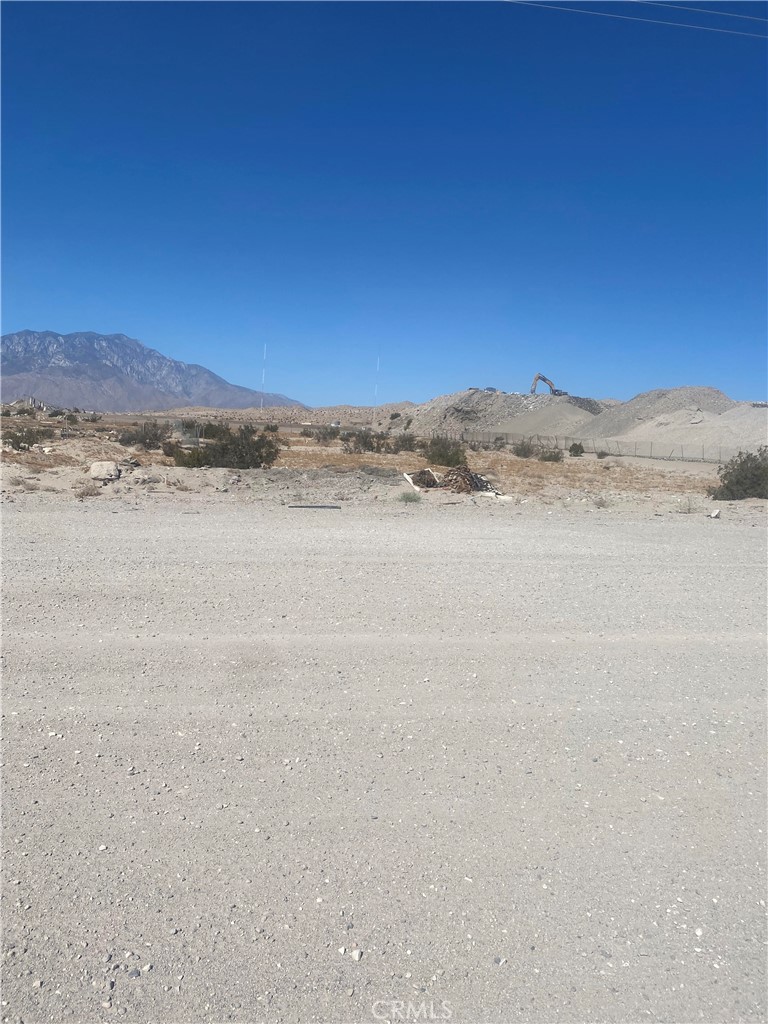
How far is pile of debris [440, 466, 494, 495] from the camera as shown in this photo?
805 inches

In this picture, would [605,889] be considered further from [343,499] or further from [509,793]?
[343,499]

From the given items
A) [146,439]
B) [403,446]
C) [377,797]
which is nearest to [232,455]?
[146,439]

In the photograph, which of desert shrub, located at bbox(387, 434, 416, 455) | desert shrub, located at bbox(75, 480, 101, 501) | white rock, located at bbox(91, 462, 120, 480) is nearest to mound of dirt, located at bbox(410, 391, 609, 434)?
desert shrub, located at bbox(387, 434, 416, 455)

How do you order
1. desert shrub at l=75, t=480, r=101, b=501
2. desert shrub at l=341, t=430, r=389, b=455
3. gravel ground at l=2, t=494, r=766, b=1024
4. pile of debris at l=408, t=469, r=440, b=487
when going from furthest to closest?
desert shrub at l=341, t=430, r=389, b=455 → pile of debris at l=408, t=469, r=440, b=487 → desert shrub at l=75, t=480, r=101, b=501 → gravel ground at l=2, t=494, r=766, b=1024

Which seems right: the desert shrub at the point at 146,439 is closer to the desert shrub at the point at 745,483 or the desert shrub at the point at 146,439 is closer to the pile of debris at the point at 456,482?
the pile of debris at the point at 456,482

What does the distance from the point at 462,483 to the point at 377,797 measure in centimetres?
1701

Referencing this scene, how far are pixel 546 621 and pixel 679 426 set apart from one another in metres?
65.8

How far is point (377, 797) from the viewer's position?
4.09m

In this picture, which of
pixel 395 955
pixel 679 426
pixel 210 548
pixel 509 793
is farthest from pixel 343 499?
pixel 679 426

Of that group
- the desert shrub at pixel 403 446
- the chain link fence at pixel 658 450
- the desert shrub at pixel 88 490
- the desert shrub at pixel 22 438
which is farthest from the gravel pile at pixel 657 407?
the desert shrub at pixel 88 490

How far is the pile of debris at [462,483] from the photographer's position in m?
20.4
